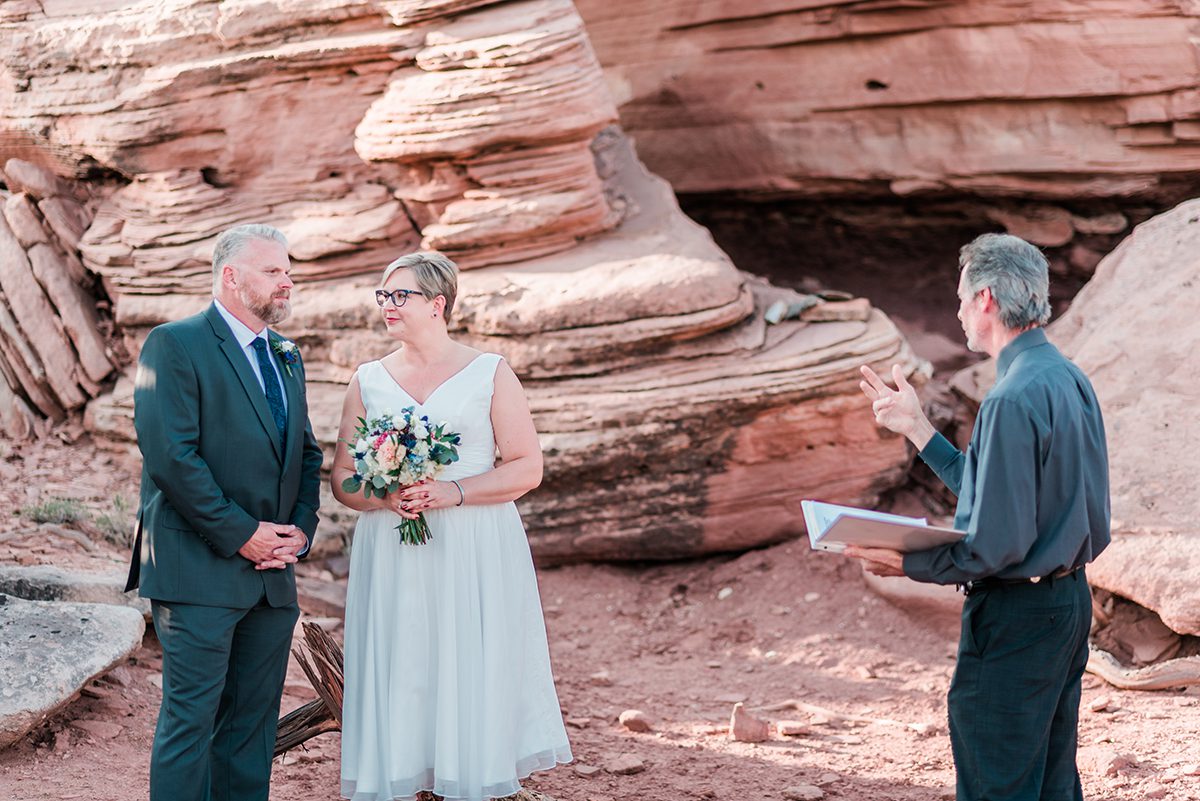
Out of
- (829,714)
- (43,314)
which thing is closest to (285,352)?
(829,714)

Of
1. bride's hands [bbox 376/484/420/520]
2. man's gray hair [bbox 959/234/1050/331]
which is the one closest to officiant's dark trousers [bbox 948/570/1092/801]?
man's gray hair [bbox 959/234/1050/331]

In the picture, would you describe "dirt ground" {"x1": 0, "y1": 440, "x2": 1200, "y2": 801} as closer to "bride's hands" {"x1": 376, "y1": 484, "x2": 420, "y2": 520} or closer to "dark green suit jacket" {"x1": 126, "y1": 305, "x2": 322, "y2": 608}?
"dark green suit jacket" {"x1": 126, "y1": 305, "x2": 322, "y2": 608}

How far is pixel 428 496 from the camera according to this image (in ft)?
13.2

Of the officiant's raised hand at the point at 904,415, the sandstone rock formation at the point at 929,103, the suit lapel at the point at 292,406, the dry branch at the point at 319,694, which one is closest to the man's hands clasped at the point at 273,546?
the suit lapel at the point at 292,406

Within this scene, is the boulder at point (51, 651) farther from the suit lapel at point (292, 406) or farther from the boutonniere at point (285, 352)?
the boutonniere at point (285, 352)

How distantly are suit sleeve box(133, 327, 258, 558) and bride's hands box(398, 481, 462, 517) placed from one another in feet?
1.65

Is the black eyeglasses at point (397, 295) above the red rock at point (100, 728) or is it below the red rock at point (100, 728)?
above

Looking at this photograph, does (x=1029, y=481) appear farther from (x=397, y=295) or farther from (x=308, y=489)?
(x=308, y=489)

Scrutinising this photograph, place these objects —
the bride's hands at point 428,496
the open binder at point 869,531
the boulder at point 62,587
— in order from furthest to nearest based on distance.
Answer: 1. the boulder at point 62,587
2. the bride's hands at point 428,496
3. the open binder at point 869,531

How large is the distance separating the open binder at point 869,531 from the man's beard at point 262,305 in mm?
1930

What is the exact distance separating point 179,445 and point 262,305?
573 millimetres

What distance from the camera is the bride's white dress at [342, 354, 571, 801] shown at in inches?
163

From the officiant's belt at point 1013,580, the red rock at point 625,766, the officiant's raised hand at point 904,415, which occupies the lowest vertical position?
the red rock at point 625,766

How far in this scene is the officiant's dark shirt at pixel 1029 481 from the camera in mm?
3365
